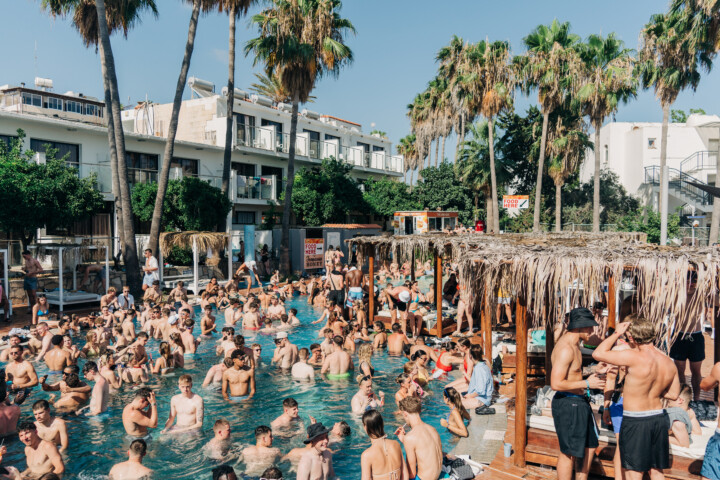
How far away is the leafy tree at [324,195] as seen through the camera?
2919 centimetres

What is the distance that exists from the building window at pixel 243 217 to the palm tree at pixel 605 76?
1937cm

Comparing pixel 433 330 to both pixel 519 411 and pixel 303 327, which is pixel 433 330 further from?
pixel 519 411

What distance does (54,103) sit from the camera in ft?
83.8

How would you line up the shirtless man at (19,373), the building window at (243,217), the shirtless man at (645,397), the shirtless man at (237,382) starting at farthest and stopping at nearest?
the building window at (243,217) < the shirtless man at (237,382) < the shirtless man at (19,373) < the shirtless man at (645,397)

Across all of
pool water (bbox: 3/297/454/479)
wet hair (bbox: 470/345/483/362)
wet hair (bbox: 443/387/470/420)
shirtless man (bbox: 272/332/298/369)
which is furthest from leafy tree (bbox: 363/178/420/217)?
wet hair (bbox: 443/387/470/420)

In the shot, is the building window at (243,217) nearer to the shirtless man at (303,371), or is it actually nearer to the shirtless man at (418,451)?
the shirtless man at (303,371)

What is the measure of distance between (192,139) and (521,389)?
2739cm

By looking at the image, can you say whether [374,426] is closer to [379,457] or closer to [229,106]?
[379,457]

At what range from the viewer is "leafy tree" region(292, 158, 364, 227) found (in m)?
29.2

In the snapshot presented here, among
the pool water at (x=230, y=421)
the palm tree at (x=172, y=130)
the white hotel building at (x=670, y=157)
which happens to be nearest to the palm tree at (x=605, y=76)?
the white hotel building at (x=670, y=157)

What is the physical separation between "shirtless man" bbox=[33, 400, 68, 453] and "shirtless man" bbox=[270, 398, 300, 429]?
282cm

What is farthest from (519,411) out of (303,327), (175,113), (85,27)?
(85,27)

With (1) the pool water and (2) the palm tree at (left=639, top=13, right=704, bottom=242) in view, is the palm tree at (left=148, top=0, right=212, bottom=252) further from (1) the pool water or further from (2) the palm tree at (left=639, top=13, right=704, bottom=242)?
(2) the palm tree at (left=639, top=13, right=704, bottom=242)

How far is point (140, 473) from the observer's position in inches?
248
